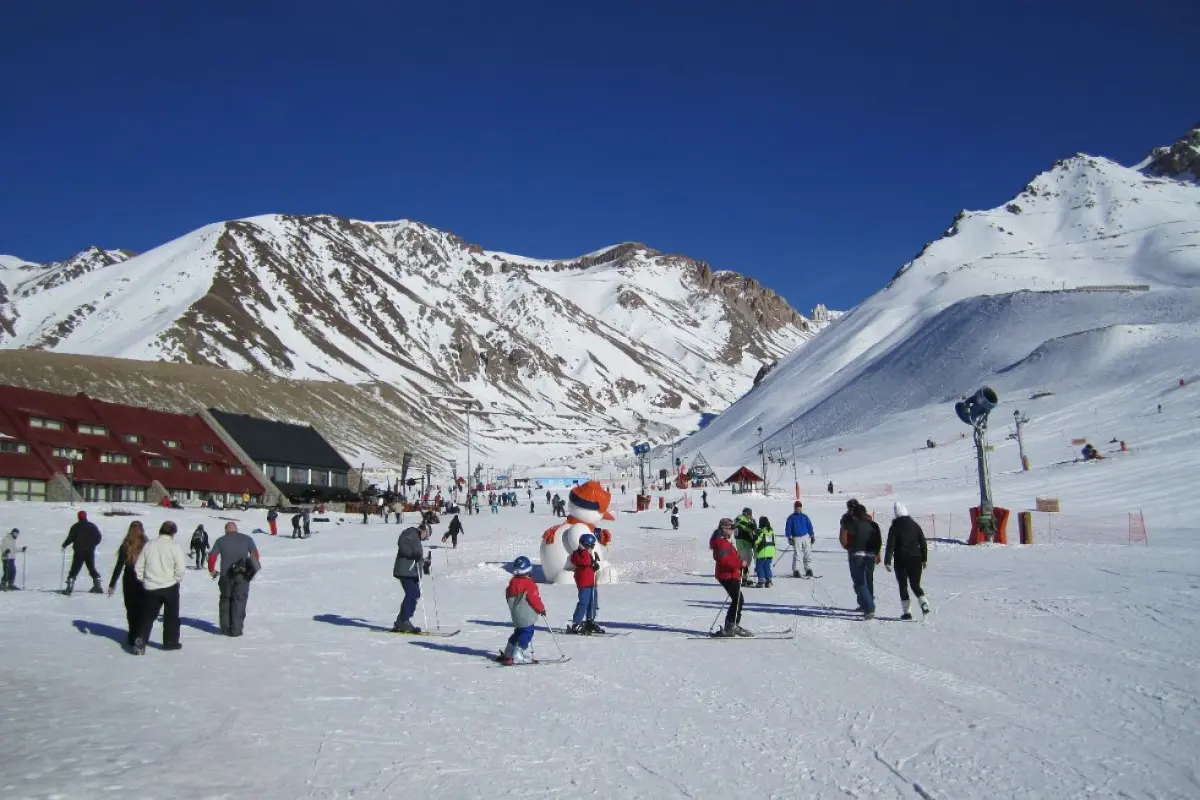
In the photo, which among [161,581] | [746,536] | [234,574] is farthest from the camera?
[746,536]

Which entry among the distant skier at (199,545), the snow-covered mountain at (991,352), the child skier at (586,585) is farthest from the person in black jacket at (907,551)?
the snow-covered mountain at (991,352)

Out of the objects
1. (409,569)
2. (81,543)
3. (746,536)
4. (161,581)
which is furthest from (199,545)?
(161,581)

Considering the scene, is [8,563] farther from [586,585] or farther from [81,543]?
[586,585]

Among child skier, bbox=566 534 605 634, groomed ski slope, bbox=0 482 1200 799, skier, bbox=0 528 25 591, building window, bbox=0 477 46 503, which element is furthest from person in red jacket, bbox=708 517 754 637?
building window, bbox=0 477 46 503

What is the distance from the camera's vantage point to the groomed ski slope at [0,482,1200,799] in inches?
230

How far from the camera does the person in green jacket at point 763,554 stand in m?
17.7

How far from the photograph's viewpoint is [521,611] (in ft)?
33.6

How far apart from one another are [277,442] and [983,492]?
65.9 metres

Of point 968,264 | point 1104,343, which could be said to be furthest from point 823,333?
point 1104,343

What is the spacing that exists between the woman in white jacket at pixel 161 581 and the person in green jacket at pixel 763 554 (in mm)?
10846

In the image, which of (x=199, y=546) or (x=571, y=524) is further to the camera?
(x=199, y=546)

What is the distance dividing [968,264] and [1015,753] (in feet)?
633

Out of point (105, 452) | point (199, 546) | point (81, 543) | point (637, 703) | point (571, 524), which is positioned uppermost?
point (105, 452)

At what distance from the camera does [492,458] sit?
7067 inches
